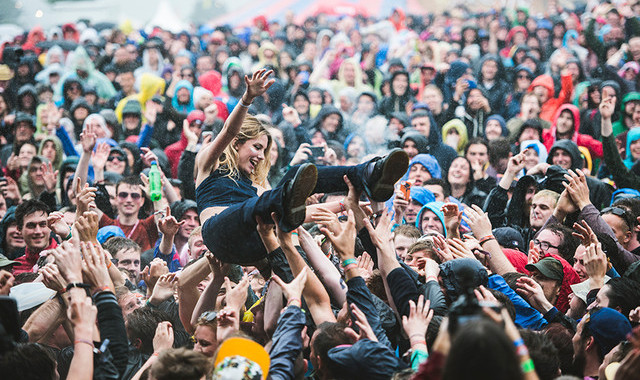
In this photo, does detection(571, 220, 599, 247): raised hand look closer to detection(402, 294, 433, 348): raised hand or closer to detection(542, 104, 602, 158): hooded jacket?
detection(402, 294, 433, 348): raised hand

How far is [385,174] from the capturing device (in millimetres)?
4223

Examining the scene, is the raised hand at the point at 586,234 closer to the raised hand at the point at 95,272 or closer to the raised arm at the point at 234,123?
the raised arm at the point at 234,123

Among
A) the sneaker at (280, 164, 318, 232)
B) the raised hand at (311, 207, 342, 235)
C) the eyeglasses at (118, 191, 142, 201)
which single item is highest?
the sneaker at (280, 164, 318, 232)

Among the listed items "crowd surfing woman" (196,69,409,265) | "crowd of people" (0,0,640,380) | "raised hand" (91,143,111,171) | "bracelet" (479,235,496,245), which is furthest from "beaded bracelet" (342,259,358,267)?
"raised hand" (91,143,111,171)

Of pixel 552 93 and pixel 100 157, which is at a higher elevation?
pixel 552 93

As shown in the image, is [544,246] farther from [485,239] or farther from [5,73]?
[5,73]

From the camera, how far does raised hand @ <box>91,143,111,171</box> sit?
24.8ft

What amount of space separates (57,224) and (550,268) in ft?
12.6

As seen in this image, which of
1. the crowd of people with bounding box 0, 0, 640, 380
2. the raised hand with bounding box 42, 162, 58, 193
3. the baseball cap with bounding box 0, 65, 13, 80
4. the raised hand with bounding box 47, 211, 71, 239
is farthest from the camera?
the baseball cap with bounding box 0, 65, 13, 80

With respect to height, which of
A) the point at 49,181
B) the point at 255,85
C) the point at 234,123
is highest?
the point at 255,85

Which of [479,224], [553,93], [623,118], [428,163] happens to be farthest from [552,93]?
[479,224]

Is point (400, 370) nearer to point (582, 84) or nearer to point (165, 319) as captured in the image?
point (165, 319)

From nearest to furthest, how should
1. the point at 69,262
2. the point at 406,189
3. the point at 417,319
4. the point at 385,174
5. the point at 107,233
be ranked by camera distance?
Result: the point at 417,319 < the point at 69,262 < the point at 385,174 < the point at 406,189 < the point at 107,233

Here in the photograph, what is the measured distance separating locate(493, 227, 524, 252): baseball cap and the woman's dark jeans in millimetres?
2033
